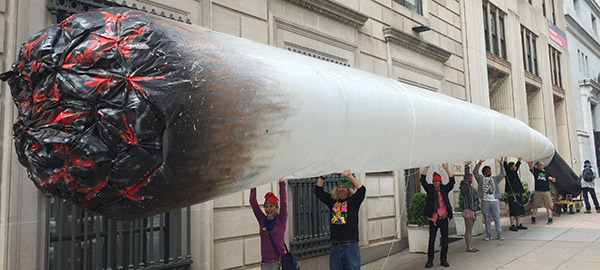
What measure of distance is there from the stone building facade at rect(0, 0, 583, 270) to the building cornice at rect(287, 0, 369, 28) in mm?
23

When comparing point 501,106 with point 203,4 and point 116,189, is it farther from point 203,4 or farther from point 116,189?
point 116,189

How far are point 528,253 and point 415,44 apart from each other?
560cm

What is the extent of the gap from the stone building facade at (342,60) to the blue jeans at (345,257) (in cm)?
203

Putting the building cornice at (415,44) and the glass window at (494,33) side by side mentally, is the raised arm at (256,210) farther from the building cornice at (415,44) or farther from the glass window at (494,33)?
the glass window at (494,33)

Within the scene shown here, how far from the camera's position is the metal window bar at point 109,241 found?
504 centimetres

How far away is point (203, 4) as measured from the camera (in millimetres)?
6738

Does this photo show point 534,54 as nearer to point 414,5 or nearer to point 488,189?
point 414,5

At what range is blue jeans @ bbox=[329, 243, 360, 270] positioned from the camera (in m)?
5.27

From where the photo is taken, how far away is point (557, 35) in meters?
23.9

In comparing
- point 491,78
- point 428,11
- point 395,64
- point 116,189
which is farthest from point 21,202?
point 491,78

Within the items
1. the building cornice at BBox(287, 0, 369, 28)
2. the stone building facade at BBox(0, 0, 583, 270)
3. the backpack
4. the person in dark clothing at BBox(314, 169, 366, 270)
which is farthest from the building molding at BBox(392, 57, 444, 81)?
the backpack

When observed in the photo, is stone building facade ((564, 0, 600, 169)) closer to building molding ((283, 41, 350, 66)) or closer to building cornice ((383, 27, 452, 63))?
building cornice ((383, 27, 452, 63))

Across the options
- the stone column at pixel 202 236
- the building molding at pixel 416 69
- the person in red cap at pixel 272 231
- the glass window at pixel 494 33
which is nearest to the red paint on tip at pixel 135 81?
the person in red cap at pixel 272 231

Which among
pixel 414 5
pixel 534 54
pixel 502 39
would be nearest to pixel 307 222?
pixel 414 5
